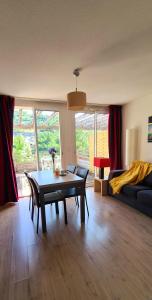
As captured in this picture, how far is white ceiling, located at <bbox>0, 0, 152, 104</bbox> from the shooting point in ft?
4.21

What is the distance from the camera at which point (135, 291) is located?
→ 1.45 metres

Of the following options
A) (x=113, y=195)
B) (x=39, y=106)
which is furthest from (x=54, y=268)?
(x=39, y=106)

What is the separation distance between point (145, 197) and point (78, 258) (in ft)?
4.98

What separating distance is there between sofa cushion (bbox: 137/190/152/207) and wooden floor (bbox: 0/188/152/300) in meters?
0.27

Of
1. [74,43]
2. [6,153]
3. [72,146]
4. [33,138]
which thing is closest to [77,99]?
[74,43]

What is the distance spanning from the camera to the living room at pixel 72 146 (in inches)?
56.6

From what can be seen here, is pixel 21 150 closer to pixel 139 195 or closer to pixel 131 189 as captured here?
pixel 131 189

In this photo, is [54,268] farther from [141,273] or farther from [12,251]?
[141,273]

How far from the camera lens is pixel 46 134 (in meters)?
4.16

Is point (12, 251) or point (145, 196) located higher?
point (145, 196)

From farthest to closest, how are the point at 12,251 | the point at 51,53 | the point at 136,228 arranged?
1. the point at 136,228
2. the point at 12,251
3. the point at 51,53

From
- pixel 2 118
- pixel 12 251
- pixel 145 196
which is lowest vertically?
pixel 12 251

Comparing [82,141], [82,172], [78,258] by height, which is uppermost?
[82,141]

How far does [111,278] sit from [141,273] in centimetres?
32
